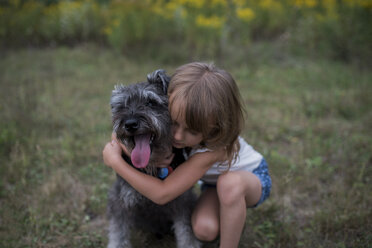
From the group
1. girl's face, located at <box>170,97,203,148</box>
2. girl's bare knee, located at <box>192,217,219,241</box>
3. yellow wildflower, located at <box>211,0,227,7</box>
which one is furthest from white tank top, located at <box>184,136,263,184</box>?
yellow wildflower, located at <box>211,0,227,7</box>

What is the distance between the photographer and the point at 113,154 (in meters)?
2.62

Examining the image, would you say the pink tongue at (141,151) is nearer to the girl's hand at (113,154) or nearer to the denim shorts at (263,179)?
the girl's hand at (113,154)

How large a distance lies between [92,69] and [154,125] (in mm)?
6300

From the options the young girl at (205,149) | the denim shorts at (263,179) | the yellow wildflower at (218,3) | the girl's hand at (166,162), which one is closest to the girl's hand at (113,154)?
the young girl at (205,149)

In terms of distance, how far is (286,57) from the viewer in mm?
8594

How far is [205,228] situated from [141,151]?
93 centimetres

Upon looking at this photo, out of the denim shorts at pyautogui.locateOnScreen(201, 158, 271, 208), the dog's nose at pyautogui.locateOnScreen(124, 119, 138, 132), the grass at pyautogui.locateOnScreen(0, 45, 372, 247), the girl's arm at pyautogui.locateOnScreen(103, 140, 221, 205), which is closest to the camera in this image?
the dog's nose at pyautogui.locateOnScreen(124, 119, 138, 132)

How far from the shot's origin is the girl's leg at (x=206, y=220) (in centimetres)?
270

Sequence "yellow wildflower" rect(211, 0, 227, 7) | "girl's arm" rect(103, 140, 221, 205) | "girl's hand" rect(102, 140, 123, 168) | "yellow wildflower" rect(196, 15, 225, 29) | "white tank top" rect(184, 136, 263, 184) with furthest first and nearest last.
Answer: "yellow wildflower" rect(211, 0, 227, 7)
"yellow wildflower" rect(196, 15, 225, 29)
"white tank top" rect(184, 136, 263, 184)
"girl's hand" rect(102, 140, 123, 168)
"girl's arm" rect(103, 140, 221, 205)

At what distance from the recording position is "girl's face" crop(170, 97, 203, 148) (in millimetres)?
2387

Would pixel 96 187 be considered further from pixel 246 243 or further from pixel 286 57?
pixel 286 57

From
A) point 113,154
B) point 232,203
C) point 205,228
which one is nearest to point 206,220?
point 205,228

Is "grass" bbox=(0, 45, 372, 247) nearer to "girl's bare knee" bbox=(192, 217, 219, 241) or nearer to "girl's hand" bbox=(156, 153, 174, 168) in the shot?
"girl's bare knee" bbox=(192, 217, 219, 241)

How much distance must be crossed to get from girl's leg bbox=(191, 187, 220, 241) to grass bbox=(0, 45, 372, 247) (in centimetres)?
43
